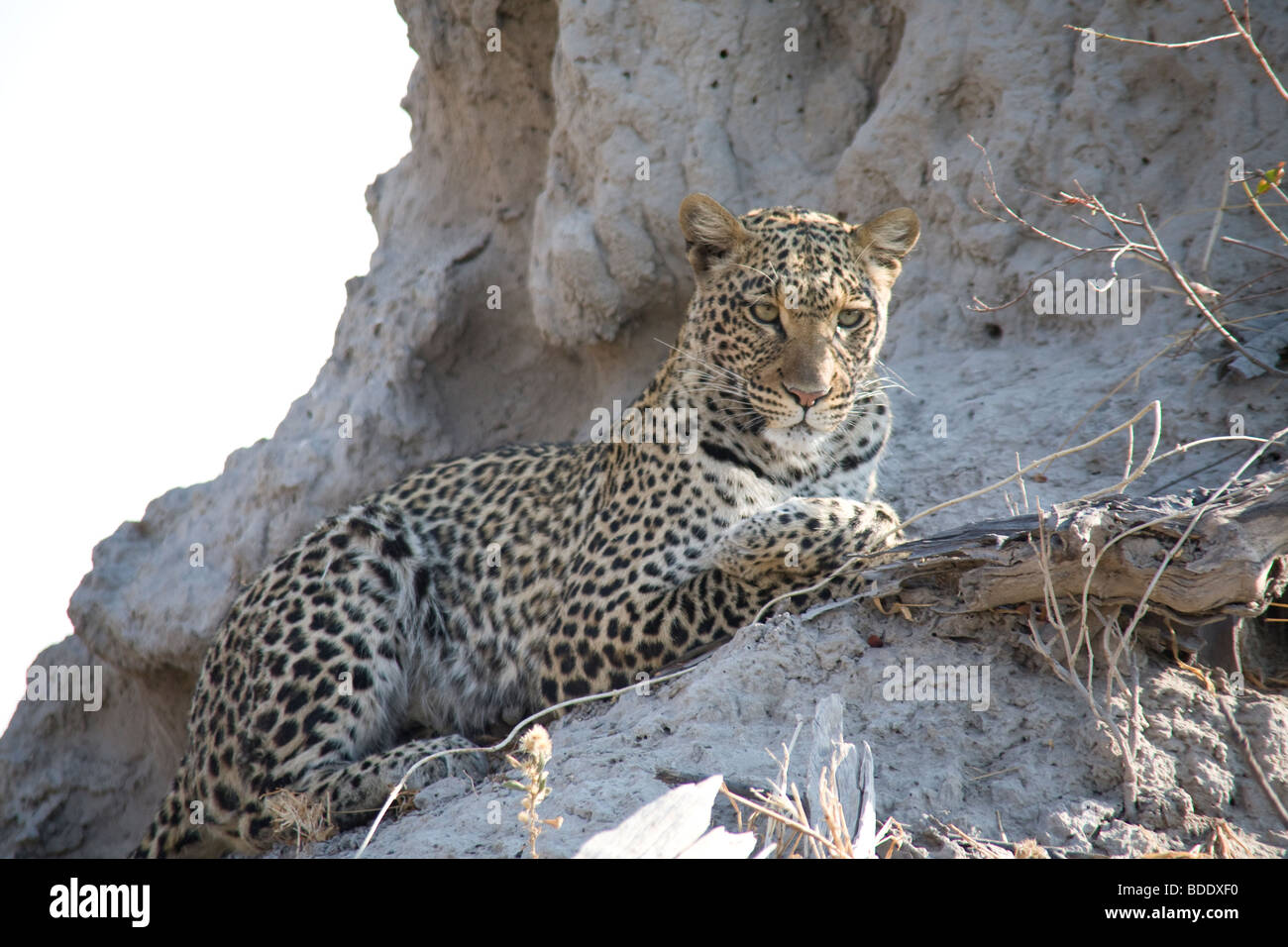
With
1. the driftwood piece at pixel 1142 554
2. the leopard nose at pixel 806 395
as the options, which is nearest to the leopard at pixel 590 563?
the leopard nose at pixel 806 395

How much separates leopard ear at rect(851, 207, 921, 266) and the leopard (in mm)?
14

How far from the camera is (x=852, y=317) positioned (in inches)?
226

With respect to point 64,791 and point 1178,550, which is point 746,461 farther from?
point 64,791

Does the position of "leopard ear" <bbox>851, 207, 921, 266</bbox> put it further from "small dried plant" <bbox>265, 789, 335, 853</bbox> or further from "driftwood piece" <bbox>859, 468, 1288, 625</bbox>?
"small dried plant" <bbox>265, 789, 335, 853</bbox>

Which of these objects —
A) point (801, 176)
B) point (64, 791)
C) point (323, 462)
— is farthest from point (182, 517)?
point (801, 176)

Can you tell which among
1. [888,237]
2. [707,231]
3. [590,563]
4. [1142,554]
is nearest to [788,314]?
[707,231]

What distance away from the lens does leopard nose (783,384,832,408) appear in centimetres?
543

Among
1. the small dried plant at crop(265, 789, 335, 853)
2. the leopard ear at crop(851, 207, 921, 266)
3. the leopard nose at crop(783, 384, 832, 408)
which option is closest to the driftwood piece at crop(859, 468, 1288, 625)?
the leopard nose at crop(783, 384, 832, 408)

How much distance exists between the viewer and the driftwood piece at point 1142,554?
3879 millimetres

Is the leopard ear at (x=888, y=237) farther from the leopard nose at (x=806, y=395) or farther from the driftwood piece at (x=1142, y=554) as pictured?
the driftwood piece at (x=1142, y=554)

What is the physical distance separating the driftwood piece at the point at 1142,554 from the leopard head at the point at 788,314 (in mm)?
1266
